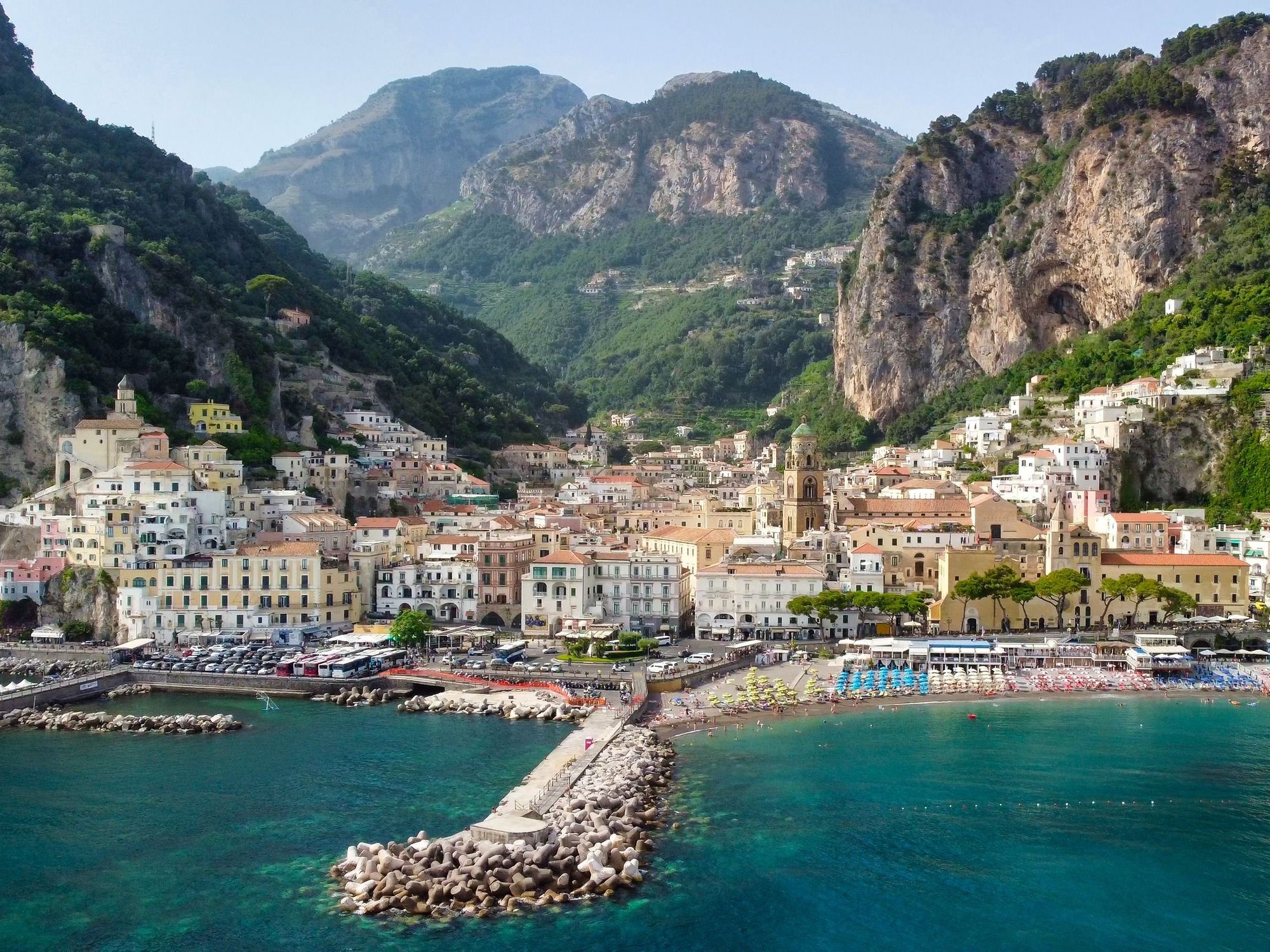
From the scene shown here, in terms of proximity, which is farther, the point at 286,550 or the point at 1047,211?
the point at 1047,211

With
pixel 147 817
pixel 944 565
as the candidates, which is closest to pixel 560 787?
pixel 147 817

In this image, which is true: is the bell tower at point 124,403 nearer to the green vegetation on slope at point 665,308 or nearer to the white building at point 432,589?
the white building at point 432,589

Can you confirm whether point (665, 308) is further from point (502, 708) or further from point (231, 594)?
point (502, 708)

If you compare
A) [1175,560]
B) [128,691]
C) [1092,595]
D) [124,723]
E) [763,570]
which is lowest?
[124,723]

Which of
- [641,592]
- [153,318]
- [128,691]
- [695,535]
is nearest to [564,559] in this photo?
[641,592]

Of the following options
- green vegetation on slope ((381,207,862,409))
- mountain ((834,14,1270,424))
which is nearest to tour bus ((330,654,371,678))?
mountain ((834,14,1270,424))
